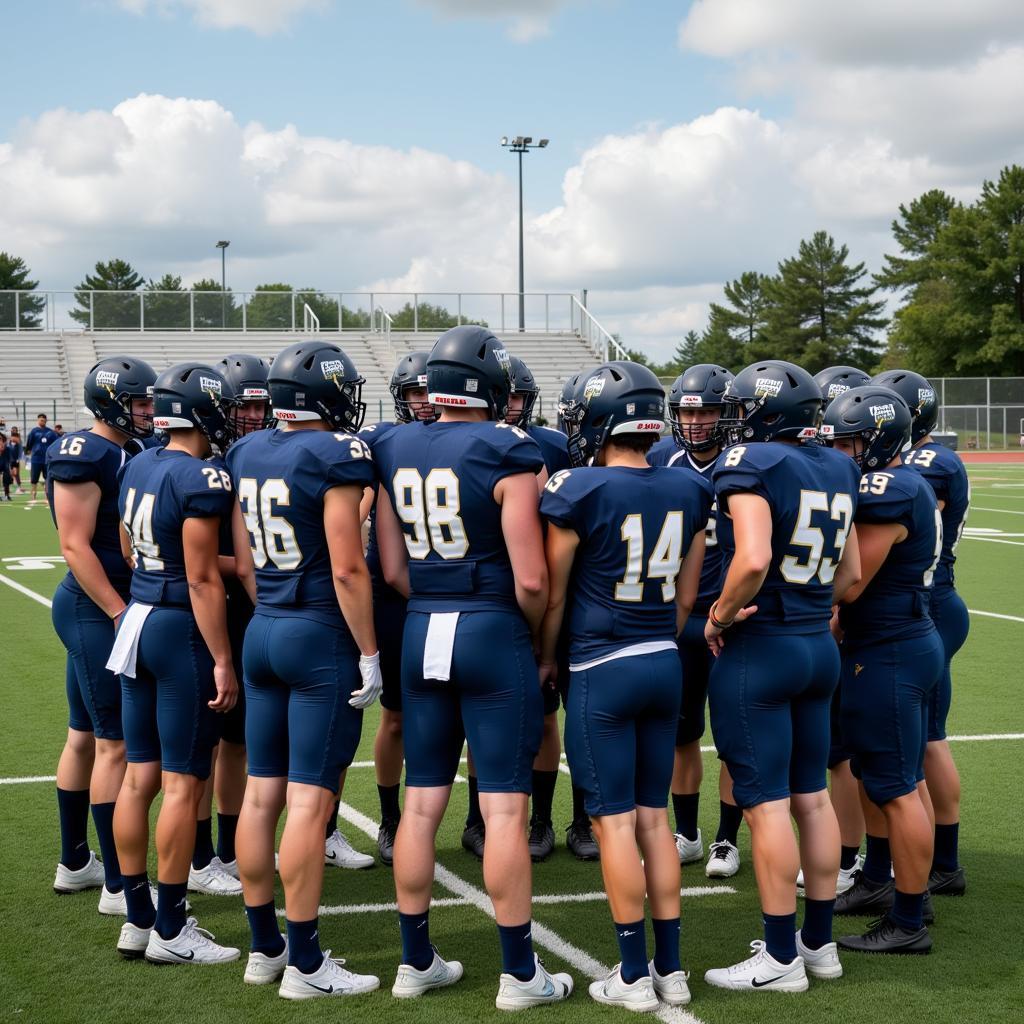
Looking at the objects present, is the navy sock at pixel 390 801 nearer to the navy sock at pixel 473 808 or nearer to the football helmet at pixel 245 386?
the navy sock at pixel 473 808

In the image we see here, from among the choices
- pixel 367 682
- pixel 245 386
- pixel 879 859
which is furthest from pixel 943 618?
pixel 245 386

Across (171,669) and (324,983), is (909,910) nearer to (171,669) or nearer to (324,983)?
(324,983)

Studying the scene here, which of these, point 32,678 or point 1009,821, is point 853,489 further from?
point 32,678

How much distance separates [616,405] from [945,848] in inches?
103

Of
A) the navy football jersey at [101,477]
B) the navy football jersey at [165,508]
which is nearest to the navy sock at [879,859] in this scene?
the navy football jersey at [165,508]

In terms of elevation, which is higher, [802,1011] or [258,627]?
[258,627]

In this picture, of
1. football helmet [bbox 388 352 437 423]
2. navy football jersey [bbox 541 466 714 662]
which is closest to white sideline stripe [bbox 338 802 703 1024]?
navy football jersey [bbox 541 466 714 662]

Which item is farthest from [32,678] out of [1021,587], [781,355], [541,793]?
[781,355]

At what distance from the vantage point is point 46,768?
23.5ft

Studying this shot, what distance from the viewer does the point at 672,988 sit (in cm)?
425

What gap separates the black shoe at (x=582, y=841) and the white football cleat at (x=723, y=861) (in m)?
0.54

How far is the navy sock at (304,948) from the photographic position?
433cm

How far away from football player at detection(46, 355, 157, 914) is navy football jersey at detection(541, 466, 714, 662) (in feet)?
6.48

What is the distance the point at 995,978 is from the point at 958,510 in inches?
78.6
